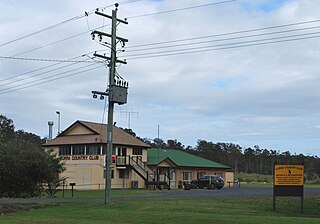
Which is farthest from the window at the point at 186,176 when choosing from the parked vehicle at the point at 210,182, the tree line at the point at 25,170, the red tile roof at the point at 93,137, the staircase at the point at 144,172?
the tree line at the point at 25,170

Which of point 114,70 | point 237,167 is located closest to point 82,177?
point 114,70

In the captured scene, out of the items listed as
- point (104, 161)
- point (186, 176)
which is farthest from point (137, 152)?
point (186, 176)

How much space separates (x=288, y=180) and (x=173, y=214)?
7.78 meters

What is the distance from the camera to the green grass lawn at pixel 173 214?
19.5m

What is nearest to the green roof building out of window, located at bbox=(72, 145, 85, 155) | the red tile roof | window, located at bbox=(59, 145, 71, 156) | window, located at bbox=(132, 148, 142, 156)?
window, located at bbox=(132, 148, 142, 156)

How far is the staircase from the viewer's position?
58.2 meters

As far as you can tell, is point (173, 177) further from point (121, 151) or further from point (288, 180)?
point (288, 180)

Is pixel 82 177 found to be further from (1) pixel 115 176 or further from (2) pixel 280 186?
(2) pixel 280 186

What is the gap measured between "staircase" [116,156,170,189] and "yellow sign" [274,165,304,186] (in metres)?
31.7

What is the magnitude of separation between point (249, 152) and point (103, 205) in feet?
405

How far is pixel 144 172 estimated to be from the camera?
2387 inches

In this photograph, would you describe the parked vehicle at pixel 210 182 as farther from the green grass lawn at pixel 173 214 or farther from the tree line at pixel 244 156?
the tree line at pixel 244 156

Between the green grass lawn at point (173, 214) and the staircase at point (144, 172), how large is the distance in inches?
1090

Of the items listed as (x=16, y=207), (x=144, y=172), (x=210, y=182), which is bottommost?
(x=210, y=182)
